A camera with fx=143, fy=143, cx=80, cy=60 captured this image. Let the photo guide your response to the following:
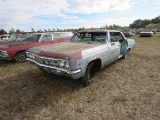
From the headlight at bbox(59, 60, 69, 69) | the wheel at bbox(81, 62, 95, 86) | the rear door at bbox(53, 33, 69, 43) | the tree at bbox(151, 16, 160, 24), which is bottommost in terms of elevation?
the wheel at bbox(81, 62, 95, 86)

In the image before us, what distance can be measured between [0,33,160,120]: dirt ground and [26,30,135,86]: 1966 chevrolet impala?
1.84 ft

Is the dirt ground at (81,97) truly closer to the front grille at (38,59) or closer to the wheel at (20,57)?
the front grille at (38,59)

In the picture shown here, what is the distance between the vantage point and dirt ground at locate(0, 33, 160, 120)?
9.70 ft

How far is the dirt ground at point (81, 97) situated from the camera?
2.96 metres

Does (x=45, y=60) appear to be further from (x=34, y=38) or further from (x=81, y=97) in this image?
(x=34, y=38)

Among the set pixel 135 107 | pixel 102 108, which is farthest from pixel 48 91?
pixel 135 107

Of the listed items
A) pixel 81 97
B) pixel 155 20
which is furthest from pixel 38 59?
pixel 155 20

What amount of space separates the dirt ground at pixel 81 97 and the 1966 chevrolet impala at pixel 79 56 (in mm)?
560

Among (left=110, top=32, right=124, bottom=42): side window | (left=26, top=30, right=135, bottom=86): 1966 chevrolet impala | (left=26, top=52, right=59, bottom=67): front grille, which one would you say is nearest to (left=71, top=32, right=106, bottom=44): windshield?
(left=26, top=30, right=135, bottom=86): 1966 chevrolet impala

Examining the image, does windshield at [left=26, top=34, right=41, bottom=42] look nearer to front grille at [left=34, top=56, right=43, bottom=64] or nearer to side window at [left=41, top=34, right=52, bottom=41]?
side window at [left=41, top=34, right=52, bottom=41]

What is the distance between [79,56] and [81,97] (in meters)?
1.05

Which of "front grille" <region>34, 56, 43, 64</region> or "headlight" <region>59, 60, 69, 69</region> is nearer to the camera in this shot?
"headlight" <region>59, 60, 69, 69</region>

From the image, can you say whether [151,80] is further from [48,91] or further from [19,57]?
[19,57]

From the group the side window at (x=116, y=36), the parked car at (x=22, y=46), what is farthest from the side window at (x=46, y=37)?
the side window at (x=116, y=36)
